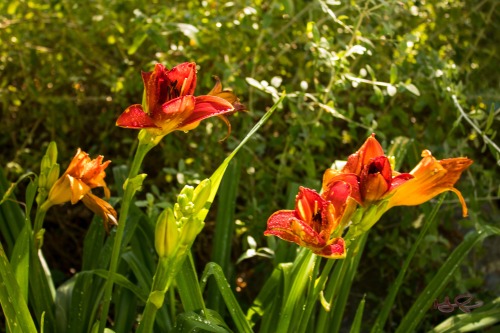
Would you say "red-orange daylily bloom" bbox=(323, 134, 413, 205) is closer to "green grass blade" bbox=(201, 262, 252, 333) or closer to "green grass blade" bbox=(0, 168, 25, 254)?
"green grass blade" bbox=(201, 262, 252, 333)

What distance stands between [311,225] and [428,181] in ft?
0.59

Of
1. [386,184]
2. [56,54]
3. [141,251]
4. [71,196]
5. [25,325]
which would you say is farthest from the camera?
[56,54]

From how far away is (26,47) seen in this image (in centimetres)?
239

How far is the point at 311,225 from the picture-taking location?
1.04 metres

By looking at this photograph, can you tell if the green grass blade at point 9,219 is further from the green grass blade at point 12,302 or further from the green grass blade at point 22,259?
the green grass blade at point 12,302

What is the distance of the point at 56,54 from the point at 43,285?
1113mm

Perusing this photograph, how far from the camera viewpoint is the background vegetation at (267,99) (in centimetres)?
196

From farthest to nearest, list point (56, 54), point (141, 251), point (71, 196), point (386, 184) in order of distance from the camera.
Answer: point (56, 54) → point (141, 251) → point (71, 196) → point (386, 184)

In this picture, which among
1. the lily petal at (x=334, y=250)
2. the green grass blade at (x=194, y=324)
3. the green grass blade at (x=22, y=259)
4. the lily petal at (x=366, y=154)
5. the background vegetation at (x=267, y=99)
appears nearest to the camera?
the lily petal at (x=334, y=250)

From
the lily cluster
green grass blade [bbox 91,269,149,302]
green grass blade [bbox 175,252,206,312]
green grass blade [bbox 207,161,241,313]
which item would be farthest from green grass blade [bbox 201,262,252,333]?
green grass blade [bbox 207,161,241,313]

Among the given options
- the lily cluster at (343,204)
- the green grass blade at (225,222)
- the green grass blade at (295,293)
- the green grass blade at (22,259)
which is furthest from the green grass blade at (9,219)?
the lily cluster at (343,204)

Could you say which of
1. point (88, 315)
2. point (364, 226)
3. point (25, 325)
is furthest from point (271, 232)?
point (88, 315)

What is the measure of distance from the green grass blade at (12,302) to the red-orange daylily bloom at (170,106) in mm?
286

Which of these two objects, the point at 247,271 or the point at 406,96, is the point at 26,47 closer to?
the point at 247,271
